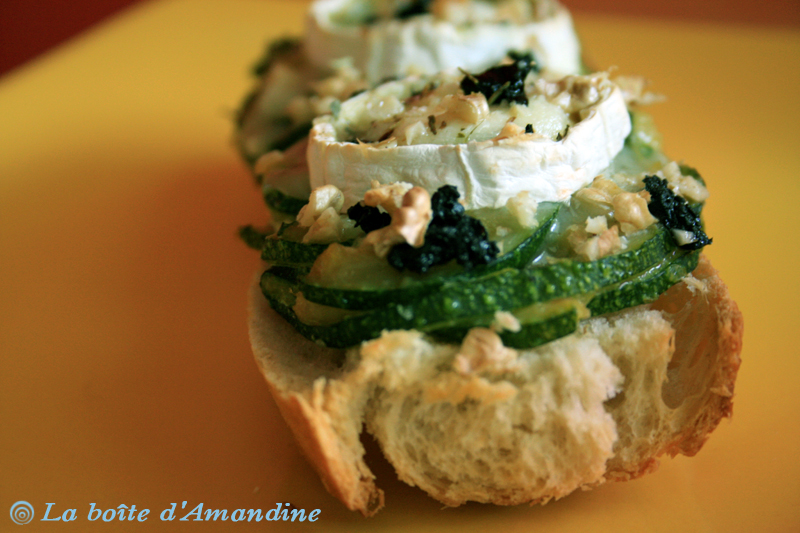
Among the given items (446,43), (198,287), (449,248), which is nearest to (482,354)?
(449,248)

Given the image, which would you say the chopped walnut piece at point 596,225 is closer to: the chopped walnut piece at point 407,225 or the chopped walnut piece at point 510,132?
the chopped walnut piece at point 510,132

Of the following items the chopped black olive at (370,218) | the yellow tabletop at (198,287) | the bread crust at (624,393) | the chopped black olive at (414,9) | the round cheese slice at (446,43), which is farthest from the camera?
the chopped black olive at (414,9)

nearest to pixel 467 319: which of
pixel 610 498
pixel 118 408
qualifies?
pixel 610 498

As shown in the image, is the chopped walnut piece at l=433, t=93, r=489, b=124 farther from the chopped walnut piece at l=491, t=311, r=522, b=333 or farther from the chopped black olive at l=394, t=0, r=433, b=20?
the chopped black olive at l=394, t=0, r=433, b=20

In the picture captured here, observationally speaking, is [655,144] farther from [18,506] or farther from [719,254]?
[18,506]

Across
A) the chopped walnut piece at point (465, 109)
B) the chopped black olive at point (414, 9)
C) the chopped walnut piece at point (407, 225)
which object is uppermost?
the chopped walnut piece at point (465, 109)
